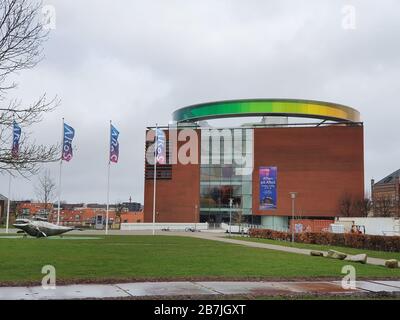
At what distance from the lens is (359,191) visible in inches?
3305

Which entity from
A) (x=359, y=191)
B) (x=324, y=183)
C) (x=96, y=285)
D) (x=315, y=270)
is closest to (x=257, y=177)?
(x=324, y=183)

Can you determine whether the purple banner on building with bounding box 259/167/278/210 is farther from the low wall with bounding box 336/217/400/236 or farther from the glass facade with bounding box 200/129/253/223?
the low wall with bounding box 336/217/400/236

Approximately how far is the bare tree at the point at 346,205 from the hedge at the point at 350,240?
33865 millimetres

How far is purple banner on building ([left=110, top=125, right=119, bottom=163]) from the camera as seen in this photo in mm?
49494

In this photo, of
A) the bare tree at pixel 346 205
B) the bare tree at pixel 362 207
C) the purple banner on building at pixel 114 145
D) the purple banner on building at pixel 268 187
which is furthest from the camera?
the purple banner on building at pixel 268 187

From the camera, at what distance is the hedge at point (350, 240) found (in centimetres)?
3284

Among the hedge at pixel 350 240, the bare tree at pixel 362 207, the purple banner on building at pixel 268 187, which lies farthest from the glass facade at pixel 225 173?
the hedge at pixel 350 240

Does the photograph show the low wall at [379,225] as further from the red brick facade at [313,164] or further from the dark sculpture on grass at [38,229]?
the dark sculpture on grass at [38,229]

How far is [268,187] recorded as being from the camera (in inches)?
3317

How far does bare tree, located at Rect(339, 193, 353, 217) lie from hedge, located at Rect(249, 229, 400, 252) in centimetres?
3387

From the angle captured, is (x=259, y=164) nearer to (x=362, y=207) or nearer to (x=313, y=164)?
(x=313, y=164)

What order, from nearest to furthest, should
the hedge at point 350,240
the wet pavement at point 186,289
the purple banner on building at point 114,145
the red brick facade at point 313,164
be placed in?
the wet pavement at point 186,289
the hedge at point 350,240
the purple banner on building at point 114,145
the red brick facade at point 313,164

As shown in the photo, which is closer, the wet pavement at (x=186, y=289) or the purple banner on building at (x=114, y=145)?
the wet pavement at (x=186, y=289)
